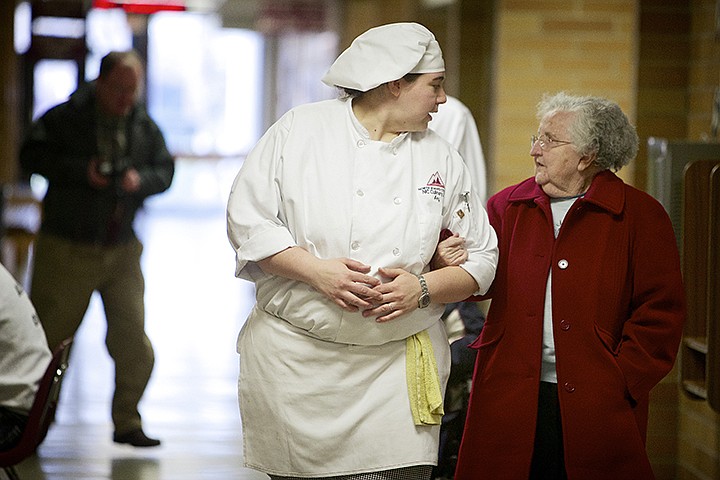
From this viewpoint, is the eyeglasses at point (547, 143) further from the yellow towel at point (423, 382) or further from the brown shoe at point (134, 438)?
the brown shoe at point (134, 438)

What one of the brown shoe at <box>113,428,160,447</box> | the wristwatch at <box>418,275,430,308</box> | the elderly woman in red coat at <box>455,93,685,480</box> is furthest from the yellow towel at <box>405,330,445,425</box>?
the brown shoe at <box>113,428,160,447</box>

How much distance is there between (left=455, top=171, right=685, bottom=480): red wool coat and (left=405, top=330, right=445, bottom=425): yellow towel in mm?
243

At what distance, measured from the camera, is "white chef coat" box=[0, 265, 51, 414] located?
3768 millimetres

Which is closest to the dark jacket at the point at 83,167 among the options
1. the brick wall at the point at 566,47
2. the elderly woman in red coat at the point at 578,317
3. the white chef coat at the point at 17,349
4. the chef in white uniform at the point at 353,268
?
the white chef coat at the point at 17,349

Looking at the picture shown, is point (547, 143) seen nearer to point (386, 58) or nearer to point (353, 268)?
point (386, 58)

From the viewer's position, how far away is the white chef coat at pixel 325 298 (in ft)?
9.30

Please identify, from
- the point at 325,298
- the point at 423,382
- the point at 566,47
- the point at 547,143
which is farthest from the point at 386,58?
the point at 566,47

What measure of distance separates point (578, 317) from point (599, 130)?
50 cm

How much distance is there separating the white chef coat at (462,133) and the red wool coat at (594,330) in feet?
4.48

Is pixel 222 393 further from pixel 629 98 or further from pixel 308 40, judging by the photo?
pixel 308 40

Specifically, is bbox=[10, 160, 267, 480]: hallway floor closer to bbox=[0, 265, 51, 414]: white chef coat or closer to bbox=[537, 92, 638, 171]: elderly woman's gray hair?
bbox=[0, 265, 51, 414]: white chef coat

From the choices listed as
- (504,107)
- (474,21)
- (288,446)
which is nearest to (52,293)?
(504,107)

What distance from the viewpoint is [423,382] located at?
9.59ft

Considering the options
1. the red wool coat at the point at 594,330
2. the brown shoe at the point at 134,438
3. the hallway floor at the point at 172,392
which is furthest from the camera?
the brown shoe at the point at 134,438
